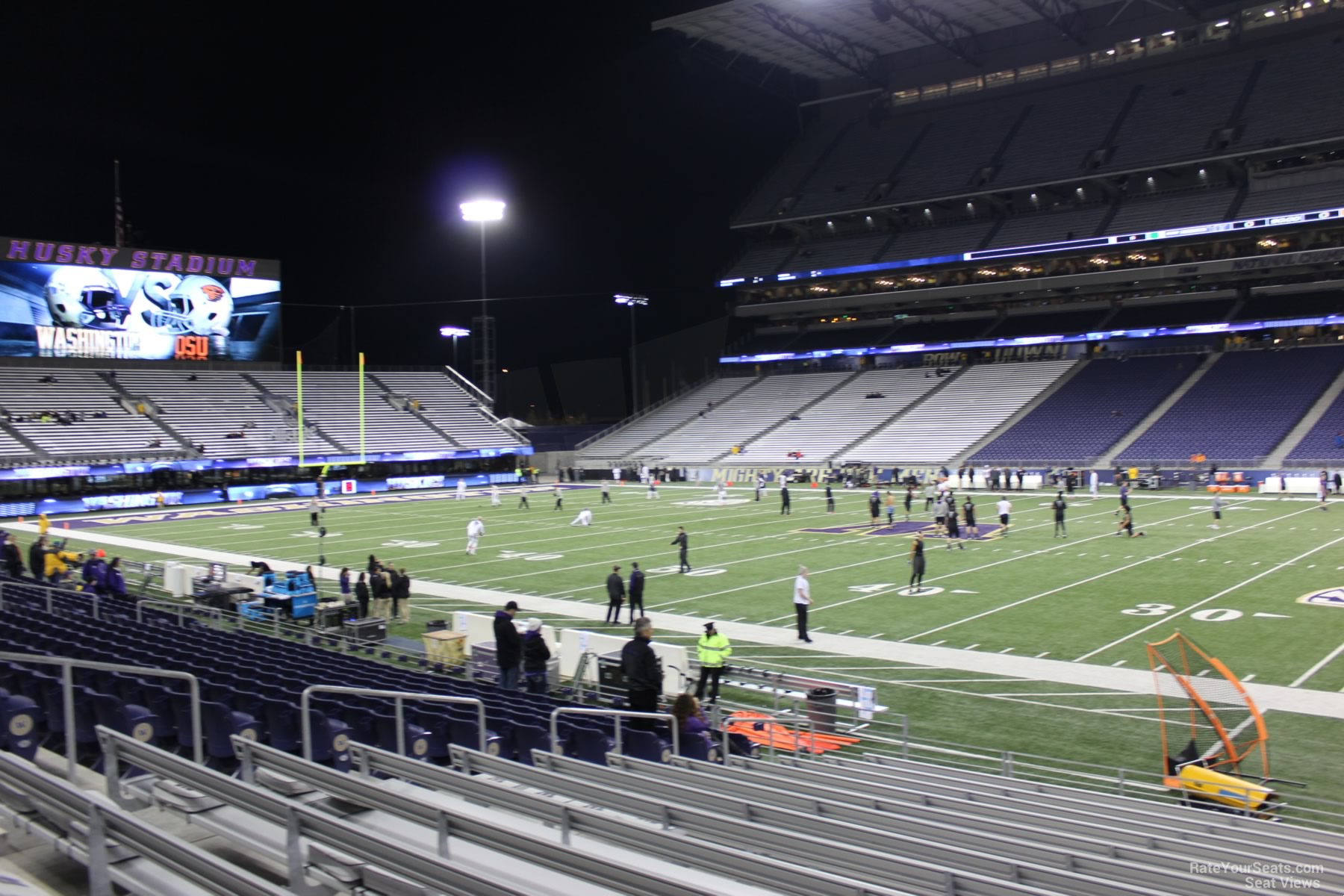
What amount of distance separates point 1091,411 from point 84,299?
50523 millimetres

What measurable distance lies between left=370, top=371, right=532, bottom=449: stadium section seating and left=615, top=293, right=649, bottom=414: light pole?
10070 millimetres

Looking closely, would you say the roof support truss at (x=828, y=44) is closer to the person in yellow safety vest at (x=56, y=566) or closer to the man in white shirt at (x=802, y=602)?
the person in yellow safety vest at (x=56, y=566)

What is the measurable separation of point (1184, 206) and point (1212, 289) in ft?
17.9

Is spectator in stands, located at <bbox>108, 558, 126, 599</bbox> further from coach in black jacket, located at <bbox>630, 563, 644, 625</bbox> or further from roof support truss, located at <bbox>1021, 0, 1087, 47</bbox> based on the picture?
roof support truss, located at <bbox>1021, 0, 1087, 47</bbox>

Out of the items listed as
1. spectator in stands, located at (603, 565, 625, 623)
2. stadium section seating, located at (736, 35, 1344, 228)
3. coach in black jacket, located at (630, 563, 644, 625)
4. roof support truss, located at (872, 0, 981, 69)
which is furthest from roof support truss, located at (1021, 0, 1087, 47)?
spectator in stands, located at (603, 565, 625, 623)

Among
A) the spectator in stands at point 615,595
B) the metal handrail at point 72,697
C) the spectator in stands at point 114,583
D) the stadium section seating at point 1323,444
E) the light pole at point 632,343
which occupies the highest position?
the light pole at point 632,343

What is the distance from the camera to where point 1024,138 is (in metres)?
61.1

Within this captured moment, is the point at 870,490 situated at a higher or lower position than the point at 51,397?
lower

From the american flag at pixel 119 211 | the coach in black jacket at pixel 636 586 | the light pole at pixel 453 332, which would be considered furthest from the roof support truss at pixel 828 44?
the coach in black jacket at pixel 636 586

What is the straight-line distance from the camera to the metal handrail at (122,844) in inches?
120

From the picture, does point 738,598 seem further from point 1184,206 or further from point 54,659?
point 1184,206

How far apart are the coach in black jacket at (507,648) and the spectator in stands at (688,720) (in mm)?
3184

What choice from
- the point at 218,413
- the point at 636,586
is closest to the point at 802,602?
the point at 636,586

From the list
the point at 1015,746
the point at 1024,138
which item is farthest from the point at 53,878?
the point at 1024,138
